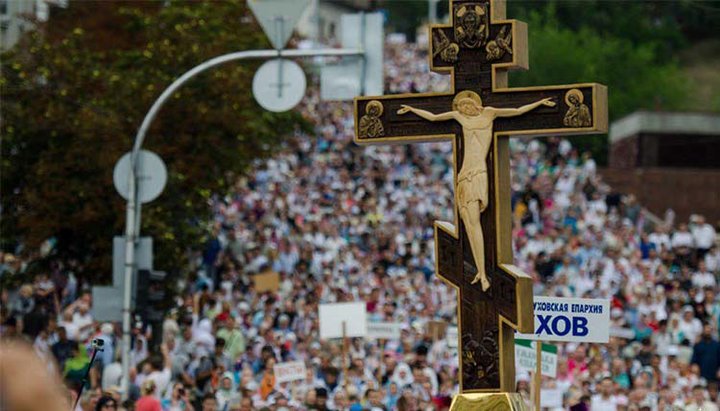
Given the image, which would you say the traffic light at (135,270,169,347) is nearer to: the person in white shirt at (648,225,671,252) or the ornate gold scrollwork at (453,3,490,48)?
the ornate gold scrollwork at (453,3,490,48)

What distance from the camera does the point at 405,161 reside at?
4488cm

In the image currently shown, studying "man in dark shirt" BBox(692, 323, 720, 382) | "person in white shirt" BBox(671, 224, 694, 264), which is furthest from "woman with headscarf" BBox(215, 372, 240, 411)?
"person in white shirt" BBox(671, 224, 694, 264)

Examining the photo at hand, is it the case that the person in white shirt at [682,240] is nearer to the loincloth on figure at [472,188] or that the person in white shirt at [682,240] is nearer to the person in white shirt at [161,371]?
the person in white shirt at [161,371]

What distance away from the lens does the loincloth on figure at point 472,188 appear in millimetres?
10344

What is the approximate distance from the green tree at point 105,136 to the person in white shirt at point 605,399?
33.5 ft

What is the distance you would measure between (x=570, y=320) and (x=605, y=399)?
6.81 meters

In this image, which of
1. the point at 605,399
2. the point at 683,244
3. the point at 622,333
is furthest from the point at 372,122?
the point at 683,244

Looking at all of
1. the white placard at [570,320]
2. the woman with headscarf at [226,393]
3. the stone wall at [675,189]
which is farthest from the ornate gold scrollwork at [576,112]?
the stone wall at [675,189]

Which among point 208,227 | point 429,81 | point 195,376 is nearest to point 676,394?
point 195,376

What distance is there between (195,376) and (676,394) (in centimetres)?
526

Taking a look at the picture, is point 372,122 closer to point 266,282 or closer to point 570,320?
point 570,320

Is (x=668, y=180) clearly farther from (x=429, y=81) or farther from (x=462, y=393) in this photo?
(x=462, y=393)

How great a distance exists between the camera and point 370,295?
27.7 metres

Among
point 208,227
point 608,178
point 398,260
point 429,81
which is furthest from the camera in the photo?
point 429,81
